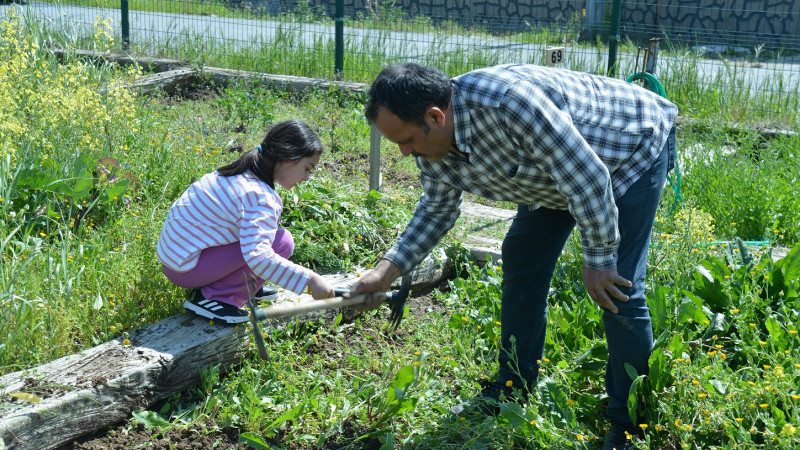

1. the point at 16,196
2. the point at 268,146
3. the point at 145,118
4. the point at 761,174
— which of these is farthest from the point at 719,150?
the point at 16,196

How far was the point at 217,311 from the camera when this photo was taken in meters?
3.24

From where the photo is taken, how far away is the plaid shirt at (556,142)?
2.30m

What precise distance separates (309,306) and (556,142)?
41.4 inches

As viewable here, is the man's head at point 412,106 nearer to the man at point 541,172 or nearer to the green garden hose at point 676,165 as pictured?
the man at point 541,172

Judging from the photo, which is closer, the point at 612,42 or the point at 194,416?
the point at 194,416

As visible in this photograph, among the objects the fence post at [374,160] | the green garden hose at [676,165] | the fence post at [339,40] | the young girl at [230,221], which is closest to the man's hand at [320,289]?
the young girl at [230,221]

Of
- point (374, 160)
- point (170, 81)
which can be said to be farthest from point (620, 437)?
point (170, 81)

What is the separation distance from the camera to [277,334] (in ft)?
11.3

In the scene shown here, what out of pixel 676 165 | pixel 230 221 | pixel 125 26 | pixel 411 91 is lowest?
pixel 230 221

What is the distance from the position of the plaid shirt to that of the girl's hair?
0.64 m

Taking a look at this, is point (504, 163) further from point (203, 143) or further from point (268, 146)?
point (203, 143)

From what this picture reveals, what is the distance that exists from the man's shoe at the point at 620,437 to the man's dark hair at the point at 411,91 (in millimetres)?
1319

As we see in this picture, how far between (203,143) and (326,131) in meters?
1.20

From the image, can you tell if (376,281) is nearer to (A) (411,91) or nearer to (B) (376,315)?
(A) (411,91)
